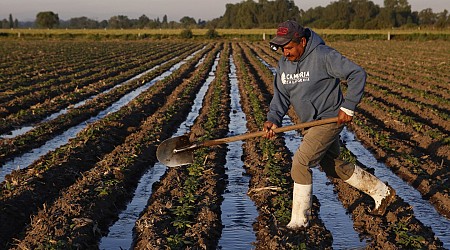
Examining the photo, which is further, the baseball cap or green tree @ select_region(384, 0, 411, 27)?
green tree @ select_region(384, 0, 411, 27)

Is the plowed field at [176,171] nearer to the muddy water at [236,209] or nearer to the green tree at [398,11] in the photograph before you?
the muddy water at [236,209]

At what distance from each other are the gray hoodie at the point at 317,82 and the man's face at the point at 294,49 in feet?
0.15

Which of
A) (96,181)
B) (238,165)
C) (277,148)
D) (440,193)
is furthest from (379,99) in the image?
(96,181)

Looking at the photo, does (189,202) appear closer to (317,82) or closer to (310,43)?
(317,82)

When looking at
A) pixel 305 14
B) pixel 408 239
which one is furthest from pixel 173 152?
pixel 305 14

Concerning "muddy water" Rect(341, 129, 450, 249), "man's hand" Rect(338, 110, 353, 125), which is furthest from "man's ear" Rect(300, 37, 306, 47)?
"muddy water" Rect(341, 129, 450, 249)

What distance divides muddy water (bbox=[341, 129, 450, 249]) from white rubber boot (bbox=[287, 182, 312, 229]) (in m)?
1.30

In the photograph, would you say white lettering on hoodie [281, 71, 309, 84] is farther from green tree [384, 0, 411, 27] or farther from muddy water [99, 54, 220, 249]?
green tree [384, 0, 411, 27]

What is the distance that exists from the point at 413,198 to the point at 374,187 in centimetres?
126

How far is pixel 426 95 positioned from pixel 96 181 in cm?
1064

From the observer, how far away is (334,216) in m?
6.26

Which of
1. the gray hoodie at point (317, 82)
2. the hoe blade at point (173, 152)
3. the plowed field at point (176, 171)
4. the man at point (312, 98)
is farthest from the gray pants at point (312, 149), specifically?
the hoe blade at point (173, 152)

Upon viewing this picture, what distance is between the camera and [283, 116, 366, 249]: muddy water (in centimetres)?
548

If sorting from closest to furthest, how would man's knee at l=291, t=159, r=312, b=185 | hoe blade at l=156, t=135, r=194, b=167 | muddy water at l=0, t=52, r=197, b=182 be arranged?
1. man's knee at l=291, t=159, r=312, b=185
2. hoe blade at l=156, t=135, r=194, b=167
3. muddy water at l=0, t=52, r=197, b=182
